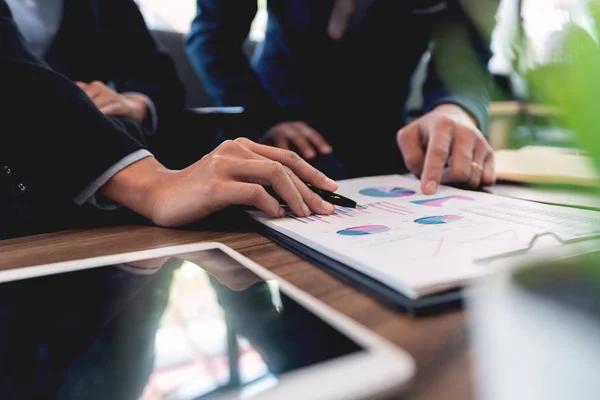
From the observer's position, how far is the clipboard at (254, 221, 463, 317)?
0.86 feet

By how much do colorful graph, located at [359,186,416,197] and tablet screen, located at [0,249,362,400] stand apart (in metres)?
0.29

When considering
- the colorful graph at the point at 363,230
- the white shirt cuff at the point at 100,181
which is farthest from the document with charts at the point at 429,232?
the white shirt cuff at the point at 100,181

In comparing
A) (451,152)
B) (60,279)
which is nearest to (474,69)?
(451,152)

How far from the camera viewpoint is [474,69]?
1.03 metres

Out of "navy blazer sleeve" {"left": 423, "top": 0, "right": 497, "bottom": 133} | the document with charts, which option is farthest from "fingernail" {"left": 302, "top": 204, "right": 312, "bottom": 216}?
"navy blazer sleeve" {"left": 423, "top": 0, "right": 497, "bottom": 133}

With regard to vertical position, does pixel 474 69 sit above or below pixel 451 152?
above

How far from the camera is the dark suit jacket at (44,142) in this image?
1.65 feet

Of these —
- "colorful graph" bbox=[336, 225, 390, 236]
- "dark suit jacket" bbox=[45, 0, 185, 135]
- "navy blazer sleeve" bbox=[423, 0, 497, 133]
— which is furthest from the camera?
"dark suit jacket" bbox=[45, 0, 185, 135]

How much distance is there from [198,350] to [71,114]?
1.32 ft

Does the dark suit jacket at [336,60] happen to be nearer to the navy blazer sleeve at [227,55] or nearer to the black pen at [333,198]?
the navy blazer sleeve at [227,55]

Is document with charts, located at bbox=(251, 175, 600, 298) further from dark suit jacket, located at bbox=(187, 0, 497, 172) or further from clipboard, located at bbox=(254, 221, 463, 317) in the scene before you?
dark suit jacket, located at bbox=(187, 0, 497, 172)

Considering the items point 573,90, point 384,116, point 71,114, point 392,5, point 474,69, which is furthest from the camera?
point 384,116

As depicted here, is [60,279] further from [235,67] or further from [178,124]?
[235,67]

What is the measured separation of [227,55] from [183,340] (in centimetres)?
107
